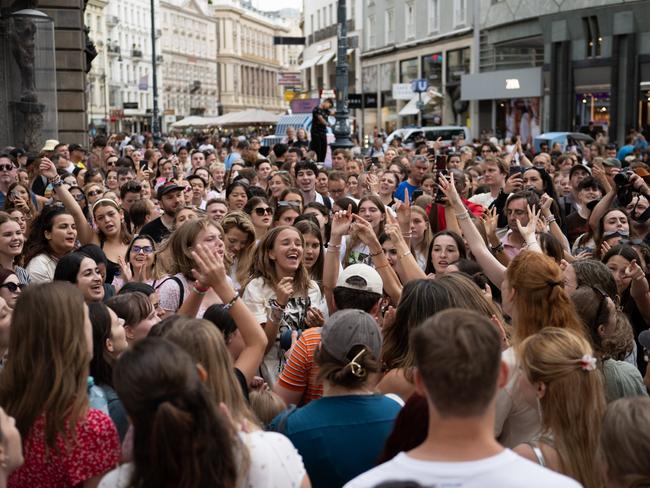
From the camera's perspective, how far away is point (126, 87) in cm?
9975

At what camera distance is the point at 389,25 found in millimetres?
56188

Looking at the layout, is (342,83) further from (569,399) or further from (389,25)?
(389,25)

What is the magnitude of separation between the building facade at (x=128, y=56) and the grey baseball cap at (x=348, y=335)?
288ft

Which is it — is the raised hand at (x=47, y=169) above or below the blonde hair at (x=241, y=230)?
above

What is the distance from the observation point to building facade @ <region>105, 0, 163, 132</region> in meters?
93.3

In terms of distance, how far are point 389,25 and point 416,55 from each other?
490cm

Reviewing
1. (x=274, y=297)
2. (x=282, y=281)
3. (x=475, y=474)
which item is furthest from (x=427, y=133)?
(x=475, y=474)

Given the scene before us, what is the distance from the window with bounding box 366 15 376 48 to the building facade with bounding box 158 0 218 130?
51.0 meters

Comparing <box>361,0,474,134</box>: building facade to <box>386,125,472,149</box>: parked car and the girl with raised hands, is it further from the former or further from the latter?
the girl with raised hands

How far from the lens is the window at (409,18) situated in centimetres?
5256

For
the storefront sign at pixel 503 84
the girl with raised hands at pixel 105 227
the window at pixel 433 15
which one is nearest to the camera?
the girl with raised hands at pixel 105 227

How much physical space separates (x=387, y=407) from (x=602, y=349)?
1560mm

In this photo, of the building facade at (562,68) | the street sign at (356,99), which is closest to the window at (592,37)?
the building facade at (562,68)

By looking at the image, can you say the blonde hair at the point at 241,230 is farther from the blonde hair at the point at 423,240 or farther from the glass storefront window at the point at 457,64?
the glass storefront window at the point at 457,64
